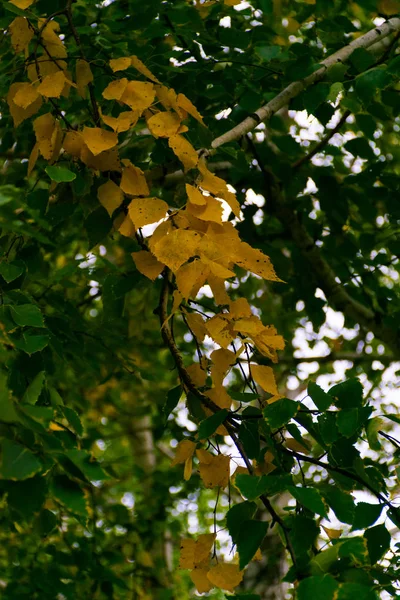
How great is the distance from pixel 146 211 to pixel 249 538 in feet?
1.70

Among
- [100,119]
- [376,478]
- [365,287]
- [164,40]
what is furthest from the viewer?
[365,287]

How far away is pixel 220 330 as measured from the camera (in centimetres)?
108

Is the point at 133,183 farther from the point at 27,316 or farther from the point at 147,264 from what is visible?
the point at 27,316

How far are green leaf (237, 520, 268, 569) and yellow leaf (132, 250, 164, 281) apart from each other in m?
0.44

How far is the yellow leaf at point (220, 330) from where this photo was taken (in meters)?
1.08

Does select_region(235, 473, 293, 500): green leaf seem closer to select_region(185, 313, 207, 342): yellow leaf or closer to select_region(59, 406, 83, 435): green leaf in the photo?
select_region(59, 406, 83, 435): green leaf

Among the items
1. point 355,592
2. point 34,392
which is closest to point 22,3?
point 34,392

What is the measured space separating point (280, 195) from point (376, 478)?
1.65 m

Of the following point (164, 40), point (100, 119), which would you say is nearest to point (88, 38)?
point (164, 40)

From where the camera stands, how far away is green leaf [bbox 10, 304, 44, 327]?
1.03 meters

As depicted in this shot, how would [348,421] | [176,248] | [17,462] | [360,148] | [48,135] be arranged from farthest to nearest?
[360,148] < [48,135] < [176,248] < [348,421] < [17,462]

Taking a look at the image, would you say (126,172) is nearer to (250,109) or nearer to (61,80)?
(61,80)

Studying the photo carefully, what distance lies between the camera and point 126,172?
1220mm

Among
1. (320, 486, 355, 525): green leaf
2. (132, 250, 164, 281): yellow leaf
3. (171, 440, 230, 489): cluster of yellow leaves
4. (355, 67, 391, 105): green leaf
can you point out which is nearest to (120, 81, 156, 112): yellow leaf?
(132, 250, 164, 281): yellow leaf
